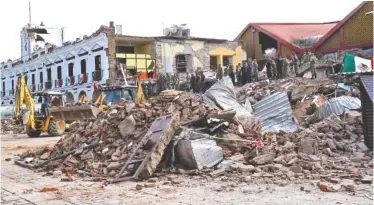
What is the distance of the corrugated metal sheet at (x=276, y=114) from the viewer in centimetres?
1401

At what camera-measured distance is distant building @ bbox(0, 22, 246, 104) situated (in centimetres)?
3459

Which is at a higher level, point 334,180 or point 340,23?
point 340,23

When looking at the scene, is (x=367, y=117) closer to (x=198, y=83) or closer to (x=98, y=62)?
(x=198, y=83)

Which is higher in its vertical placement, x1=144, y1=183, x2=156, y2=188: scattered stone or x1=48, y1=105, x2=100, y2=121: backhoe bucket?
x1=48, y1=105, x2=100, y2=121: backhoe bucket

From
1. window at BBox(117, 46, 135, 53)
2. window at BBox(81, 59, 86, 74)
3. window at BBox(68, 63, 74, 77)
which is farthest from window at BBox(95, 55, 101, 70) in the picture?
window at BBox(68, 63, 74, 77)

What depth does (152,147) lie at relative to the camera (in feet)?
31.9

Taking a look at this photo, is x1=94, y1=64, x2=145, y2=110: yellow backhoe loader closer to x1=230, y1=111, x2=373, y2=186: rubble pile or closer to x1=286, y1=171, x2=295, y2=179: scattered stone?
x1=230, y1=111, x2=373, y2=186: rubble pile

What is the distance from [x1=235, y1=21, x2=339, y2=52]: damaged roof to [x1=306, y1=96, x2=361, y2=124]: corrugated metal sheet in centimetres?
1978

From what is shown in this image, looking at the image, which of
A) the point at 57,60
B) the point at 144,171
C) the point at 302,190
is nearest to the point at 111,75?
the point at 57,60

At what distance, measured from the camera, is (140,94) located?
22516mm

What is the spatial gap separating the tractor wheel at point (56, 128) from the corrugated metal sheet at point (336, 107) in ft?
43.1

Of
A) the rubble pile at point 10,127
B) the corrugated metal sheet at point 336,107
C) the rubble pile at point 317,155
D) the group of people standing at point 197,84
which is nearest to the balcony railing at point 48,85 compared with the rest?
the rubble pile at point 10,127

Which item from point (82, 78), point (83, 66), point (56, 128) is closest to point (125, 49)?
point (83, 66)

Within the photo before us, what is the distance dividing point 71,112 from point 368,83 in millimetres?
16267
